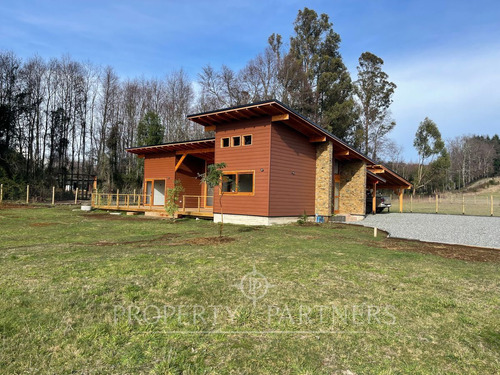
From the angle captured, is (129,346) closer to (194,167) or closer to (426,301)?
(426,301)

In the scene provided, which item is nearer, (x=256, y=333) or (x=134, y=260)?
(x=256, y=333)

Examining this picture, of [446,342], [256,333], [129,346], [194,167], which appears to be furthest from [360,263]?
[194,167]

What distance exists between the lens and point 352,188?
59.6 feet

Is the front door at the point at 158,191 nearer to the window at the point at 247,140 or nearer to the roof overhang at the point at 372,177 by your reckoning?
the window at the point at 247,140

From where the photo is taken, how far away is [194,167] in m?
19.8

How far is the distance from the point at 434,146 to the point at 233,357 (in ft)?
153

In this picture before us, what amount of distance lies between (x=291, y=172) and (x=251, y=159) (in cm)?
205

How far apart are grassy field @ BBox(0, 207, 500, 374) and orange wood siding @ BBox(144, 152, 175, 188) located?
13.0 m

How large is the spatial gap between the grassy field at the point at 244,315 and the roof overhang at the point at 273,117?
797 cm

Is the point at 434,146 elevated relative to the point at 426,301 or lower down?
elevated

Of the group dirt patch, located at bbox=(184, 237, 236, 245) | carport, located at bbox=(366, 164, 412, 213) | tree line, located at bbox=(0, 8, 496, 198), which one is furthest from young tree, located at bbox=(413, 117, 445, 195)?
dirt patch, located at bbox=(184, 237, 236, 245)

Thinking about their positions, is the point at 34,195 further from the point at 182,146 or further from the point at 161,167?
the point at 182,146

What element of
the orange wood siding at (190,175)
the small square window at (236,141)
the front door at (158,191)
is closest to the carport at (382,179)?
the small square window at (236,141)

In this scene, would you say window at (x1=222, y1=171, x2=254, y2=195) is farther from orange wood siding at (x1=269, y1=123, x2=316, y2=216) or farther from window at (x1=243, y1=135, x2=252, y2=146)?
window at (x1=243, y1=135, x2=252, y2=146)
